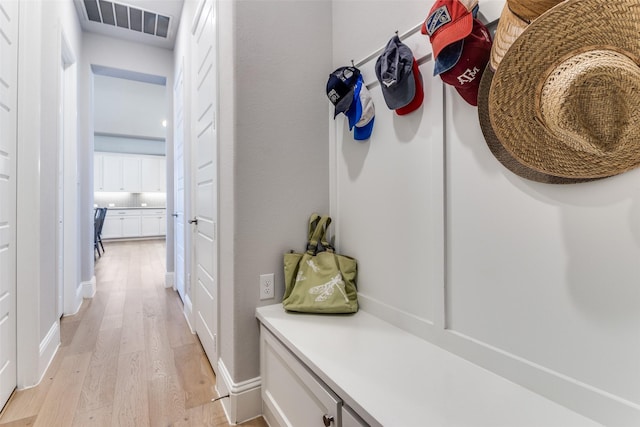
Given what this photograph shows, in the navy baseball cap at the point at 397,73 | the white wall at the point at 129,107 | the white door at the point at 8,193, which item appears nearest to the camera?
the navy baseball cap at the point at 397,73

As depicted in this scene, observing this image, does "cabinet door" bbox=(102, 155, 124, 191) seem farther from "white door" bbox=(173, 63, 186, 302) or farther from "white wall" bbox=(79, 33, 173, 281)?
"white door" bbox=(173, 63, 186, 302)

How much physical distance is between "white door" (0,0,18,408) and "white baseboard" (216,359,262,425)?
1.09m

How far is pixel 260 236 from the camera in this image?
1.42m

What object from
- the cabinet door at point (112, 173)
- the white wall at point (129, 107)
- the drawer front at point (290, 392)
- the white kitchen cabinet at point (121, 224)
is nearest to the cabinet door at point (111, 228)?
the white kitchen cabinet at point (121, 224)

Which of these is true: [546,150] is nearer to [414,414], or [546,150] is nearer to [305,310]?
[414,414]

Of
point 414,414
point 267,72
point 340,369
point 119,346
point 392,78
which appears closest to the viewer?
point 414,414

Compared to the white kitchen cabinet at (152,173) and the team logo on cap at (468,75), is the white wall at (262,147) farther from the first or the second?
the white kitchen cabinet at (152,173)

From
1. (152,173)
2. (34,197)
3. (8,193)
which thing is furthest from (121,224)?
(8,193)

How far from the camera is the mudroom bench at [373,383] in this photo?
29.0 inches

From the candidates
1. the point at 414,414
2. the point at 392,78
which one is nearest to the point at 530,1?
the point at 392,78

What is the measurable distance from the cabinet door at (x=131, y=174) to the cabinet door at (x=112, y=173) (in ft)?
0.28

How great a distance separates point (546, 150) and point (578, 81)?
0.56ft

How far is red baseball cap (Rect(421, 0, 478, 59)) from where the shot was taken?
2.69 ft

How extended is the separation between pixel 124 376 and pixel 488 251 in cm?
197
